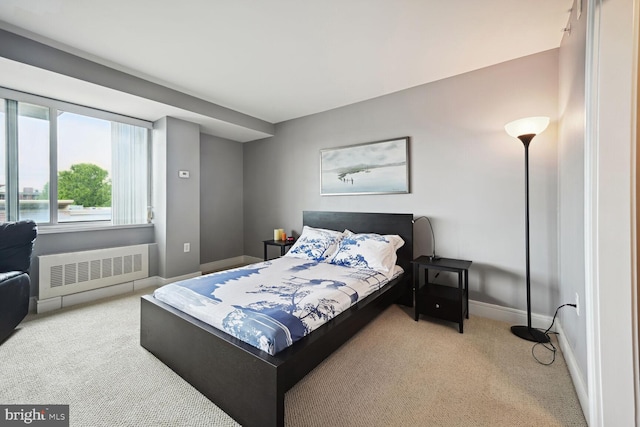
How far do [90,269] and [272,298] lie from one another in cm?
265

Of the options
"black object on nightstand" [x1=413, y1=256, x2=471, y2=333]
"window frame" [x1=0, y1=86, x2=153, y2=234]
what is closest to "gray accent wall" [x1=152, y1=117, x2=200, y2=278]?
"window frame" [x1=0, y1=86, x2=153, y2=234]

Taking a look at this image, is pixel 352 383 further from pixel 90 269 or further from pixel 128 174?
pixel 128 174

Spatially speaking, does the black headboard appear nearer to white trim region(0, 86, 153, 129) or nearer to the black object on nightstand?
the black object on nightstand

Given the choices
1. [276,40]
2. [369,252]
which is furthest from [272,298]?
[276,40]

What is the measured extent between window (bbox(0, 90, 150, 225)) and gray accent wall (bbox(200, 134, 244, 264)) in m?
0.87

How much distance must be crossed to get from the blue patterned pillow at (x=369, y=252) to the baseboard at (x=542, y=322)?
0.95 metres

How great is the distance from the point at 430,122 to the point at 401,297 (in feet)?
6.53

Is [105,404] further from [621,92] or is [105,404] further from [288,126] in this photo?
[288,126]

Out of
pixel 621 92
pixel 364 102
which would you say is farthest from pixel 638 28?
pixel 364 102

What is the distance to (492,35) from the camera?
6.91 feet

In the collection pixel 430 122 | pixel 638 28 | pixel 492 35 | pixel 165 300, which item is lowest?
pixel 165 300

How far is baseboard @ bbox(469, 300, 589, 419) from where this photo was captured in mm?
1481

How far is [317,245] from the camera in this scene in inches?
122

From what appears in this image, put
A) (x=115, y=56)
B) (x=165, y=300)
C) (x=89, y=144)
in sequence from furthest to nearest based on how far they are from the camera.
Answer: (x=89, y=144) → (x=115, y=56) → (x=165, y=300)
